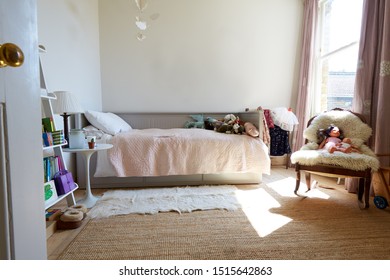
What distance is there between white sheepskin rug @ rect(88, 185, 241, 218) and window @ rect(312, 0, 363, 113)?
1835 millimetres

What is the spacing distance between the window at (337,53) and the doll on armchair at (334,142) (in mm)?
760

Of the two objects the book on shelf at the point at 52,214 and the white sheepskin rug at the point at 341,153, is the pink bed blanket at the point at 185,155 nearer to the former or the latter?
the white sheepskin rug at the point at 341,153

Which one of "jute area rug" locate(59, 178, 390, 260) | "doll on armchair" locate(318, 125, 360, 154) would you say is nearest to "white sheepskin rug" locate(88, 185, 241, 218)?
"jute area rug" locate(59, 178, 390, 260)

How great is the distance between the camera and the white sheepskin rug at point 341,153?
1635 mm

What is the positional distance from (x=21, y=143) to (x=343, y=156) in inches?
77.2

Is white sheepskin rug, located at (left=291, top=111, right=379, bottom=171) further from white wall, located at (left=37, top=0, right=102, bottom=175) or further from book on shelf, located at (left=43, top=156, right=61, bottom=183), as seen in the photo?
white wall, located at (left=37, top=0, right=102, bottom=175)

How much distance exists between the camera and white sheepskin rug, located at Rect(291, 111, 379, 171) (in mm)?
1635

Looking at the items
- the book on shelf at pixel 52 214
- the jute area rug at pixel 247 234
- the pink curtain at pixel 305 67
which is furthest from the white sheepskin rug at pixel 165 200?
the pink curtain at pixel 305 67

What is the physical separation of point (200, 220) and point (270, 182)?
122 cm

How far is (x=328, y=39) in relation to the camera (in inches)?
113

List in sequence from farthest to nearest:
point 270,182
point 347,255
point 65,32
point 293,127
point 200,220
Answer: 1. point 293,127
2. point 270,182
3. point 65,32
4. point 200,220
5. point 347,255

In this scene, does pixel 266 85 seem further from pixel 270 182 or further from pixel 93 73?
pixel 93 73

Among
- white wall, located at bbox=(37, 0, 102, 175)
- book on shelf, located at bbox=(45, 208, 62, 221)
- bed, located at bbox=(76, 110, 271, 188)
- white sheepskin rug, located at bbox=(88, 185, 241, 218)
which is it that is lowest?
white sheepskin rug, located at bbox=(88, 185, 241, 218)
